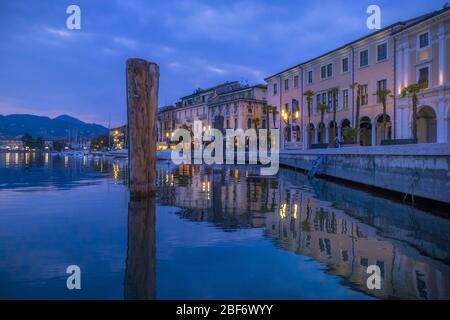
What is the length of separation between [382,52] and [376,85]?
9.78ft

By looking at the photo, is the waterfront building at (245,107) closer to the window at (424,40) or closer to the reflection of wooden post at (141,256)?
the window at (424,40)

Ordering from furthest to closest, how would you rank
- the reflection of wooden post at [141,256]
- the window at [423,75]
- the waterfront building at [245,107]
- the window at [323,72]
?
the waterfront building at [245,107] < the window at [323,72] < the window at [423,75] < the reflection of wooden post at [141,256]

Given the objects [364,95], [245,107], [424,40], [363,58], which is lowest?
[364,95]

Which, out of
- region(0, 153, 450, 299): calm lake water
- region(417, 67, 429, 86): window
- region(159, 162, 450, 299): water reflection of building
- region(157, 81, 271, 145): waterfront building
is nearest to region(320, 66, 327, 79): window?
region(157, 81, 271, 145): waterfront building

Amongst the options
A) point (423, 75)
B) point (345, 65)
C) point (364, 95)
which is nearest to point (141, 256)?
point (423, 75)

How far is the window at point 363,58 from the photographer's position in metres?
36.7

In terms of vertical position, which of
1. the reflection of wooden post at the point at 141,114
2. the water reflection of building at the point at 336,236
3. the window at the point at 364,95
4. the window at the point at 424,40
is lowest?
the water reflection of building at the point at 336,236

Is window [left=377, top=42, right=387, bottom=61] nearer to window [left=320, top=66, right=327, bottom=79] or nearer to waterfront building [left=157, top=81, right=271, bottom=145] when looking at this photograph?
window [left=320, top=66, right=327, bottom=79]

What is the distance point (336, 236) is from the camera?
24.2ft

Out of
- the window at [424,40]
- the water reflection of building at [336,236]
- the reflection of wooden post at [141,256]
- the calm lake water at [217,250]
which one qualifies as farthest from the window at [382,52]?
the reflection of wooden post at [141,256]

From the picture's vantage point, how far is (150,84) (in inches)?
400

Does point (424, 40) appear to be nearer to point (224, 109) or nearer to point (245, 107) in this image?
point (245, 107)

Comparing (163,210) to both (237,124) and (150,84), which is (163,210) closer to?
(150,84)
